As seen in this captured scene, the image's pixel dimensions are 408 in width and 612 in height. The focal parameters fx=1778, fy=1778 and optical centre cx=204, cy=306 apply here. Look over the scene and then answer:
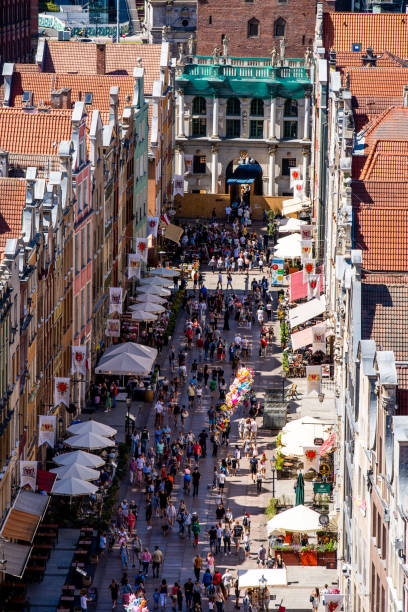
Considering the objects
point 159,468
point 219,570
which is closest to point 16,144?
point 159,468

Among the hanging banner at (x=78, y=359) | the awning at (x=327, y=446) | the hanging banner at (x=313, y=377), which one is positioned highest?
the hanging banner at (x=78, y=359)

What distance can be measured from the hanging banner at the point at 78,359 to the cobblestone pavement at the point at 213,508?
4049mm

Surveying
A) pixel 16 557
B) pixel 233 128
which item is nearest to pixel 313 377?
pixel 16 557

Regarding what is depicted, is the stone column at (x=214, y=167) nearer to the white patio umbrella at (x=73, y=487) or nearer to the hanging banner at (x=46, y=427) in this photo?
the hanging banner at (x=46, y=427)

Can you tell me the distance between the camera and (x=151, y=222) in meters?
132

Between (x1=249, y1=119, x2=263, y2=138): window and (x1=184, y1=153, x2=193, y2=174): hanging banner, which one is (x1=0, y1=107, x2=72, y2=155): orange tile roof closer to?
(x1=184, y1=153, x2=193, y2=174): hanging banner

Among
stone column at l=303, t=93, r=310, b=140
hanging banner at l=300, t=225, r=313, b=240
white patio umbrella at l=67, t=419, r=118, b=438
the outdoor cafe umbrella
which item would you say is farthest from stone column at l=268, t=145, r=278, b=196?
the outdoor cafe umbrella

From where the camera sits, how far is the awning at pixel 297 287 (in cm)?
11738

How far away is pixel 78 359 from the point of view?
323 feet

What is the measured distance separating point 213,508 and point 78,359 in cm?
1304

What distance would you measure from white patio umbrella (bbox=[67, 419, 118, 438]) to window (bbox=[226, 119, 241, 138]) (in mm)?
71856

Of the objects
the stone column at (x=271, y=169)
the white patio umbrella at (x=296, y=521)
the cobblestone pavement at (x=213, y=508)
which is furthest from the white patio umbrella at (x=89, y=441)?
the stone column at (x=271, y=169)

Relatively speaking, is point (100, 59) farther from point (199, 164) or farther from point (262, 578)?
point (262, 578)

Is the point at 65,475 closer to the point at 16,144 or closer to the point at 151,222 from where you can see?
the point at 16,144
